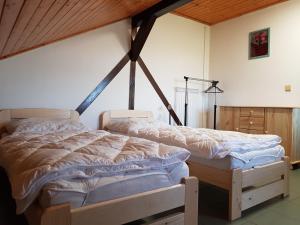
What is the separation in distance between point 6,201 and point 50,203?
151 cm

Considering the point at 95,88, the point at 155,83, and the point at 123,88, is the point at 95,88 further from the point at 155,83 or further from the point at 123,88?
the point at 155,83

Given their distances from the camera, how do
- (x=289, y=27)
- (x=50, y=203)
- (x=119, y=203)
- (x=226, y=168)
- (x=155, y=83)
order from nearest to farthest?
(x=50, y=203), (x=119, y=203), (x=226, y=168), (x=289, y=27), (x=155, y=83)

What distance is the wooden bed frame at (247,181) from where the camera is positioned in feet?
6.30

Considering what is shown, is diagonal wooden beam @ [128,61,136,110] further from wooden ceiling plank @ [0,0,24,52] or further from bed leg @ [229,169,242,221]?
bed leg @ [229,169,242,221]

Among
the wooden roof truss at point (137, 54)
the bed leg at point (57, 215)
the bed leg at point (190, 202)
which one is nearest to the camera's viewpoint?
Result: the bed leg at point (57, 215)

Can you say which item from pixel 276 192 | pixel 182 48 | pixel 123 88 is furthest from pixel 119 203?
pixel 182 48

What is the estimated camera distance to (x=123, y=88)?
12.7ft

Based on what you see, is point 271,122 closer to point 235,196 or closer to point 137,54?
point 235,196

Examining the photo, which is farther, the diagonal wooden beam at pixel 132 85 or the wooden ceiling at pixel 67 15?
the diagonal wooden beam at pixel 132 85

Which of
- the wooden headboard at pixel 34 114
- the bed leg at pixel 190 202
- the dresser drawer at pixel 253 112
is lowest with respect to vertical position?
the bed leg at pixel 190 202

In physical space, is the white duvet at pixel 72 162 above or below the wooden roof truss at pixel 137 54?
below

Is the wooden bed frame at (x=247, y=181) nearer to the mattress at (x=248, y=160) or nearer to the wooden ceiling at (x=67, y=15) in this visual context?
the mattress at (x=248, y=160)

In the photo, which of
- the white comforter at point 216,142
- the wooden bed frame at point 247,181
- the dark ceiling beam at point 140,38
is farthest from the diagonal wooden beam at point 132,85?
the wooden bed frame at point 247,181

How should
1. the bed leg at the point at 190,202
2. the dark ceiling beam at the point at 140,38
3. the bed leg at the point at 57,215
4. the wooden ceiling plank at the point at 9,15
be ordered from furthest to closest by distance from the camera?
the dark ceiling beam at the point at 140,38
the bed leg at the point at 190,202
the wooden ceiling plank at the point at 9,15
the bed leg at the point at 57,215
